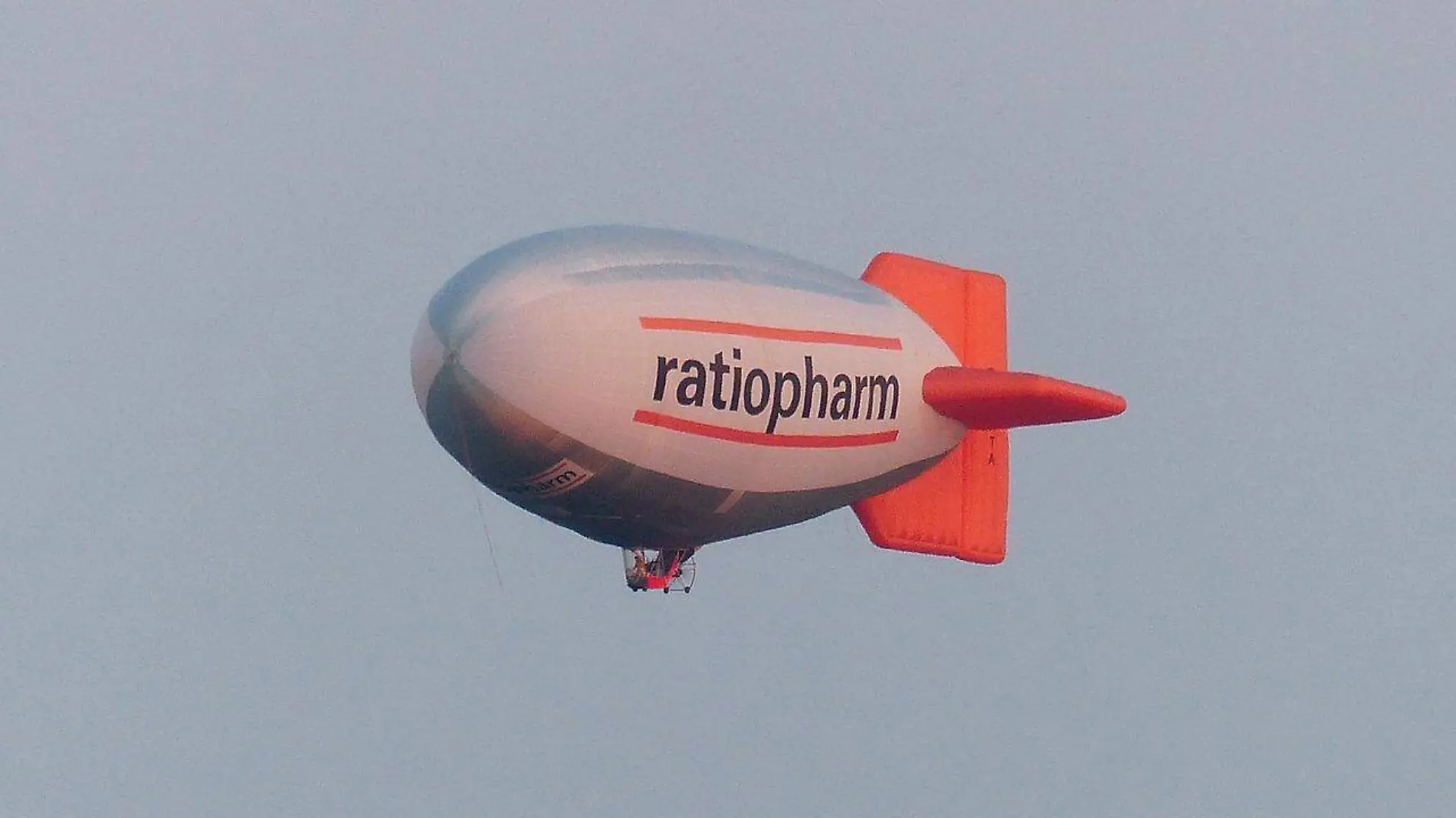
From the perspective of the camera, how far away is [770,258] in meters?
22.1

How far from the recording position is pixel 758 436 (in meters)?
21.2

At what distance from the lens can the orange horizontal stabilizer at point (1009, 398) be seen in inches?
947

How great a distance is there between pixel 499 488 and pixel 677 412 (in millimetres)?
1965

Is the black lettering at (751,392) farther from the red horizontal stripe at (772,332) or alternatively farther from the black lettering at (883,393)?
the black lettering at (883,393)

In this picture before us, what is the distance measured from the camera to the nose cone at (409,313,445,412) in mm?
19078

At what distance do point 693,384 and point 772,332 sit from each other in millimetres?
1297

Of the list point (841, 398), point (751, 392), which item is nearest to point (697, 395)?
point (751, 392)

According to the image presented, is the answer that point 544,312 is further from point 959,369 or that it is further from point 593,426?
point 959,369

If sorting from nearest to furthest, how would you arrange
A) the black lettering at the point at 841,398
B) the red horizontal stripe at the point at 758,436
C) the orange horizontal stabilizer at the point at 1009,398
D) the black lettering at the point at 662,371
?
the black lettering at the point at 662,371, the red horizontal stripe at the point at 758,436, the black lettering at the point at 841,398, the orange horizontal stabilizer at the point at 1009,398

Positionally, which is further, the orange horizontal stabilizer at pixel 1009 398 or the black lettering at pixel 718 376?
the orange horizontal stabilizer at pixel 1009 398

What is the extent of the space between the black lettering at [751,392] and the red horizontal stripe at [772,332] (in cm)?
38

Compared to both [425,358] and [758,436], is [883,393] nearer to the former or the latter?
[758,436]

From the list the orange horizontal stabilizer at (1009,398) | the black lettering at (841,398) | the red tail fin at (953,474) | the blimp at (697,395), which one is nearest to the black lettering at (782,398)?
the blimp at (697,395)

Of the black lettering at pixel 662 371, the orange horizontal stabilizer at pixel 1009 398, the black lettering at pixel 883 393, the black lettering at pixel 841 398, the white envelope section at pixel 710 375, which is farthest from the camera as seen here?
the orange horizontal stabilizer at pixel 1009 398
